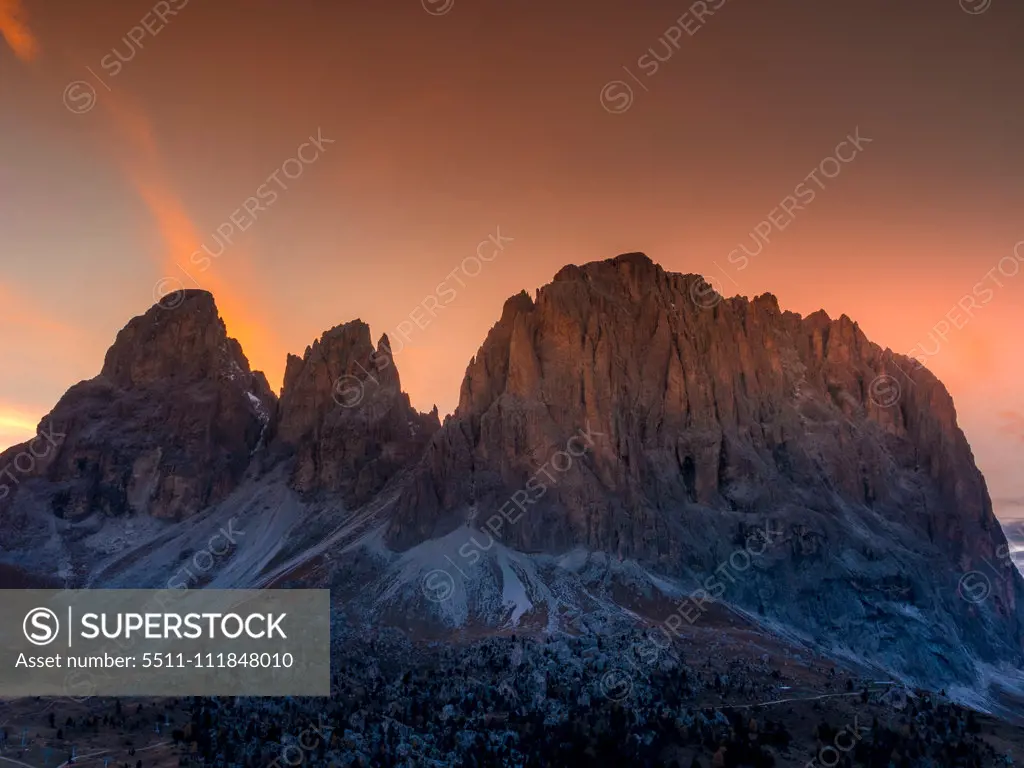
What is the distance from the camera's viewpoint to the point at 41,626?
15362cm

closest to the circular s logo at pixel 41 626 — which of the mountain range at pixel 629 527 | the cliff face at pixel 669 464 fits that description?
the mountain range at pixel 629 527

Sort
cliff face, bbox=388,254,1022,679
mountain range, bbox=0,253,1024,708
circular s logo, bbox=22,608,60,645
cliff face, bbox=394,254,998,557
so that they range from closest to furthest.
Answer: circular s logo, bbox=22,608,60,645 → mountain range, bbox=0,253,1024,708 → cliff face, bbox=388,254,1022,679 → cliff face, bbox=394,254,998,557

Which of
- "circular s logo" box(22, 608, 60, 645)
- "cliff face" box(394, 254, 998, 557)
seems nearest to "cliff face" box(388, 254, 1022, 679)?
"cliff face" box(394, 254, 998, 557)

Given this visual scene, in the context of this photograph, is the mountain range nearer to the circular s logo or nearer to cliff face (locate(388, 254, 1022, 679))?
cliff face (locate(388, 254, 1022, 679))

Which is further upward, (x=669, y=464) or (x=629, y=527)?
(x=669, y=464)

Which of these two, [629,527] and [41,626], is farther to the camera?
[629,527]

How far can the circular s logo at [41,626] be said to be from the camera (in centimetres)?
14300

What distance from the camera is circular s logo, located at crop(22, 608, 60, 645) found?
143000mm

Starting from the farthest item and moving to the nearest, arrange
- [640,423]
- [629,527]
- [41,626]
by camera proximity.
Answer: [640,423] → [629,527] → [41,626]

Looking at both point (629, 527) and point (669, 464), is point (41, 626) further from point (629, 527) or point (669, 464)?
point (669, 464)

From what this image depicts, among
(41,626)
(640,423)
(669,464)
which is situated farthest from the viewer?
(640,423)

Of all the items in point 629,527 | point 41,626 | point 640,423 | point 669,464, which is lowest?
point 41,626

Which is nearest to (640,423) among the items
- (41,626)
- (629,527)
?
(629,527)

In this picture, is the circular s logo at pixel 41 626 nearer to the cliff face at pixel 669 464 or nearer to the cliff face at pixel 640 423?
the cliff face at pixel 669 464
